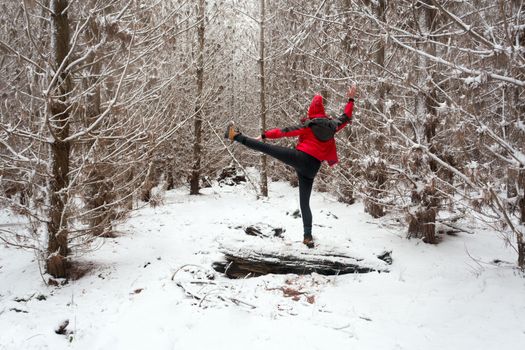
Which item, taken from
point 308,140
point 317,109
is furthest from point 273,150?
point 317,109

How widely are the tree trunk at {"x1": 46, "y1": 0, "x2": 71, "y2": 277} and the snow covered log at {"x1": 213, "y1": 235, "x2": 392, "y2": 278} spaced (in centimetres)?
208

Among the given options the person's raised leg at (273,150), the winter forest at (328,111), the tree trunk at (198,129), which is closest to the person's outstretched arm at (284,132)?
the person's raised leg at (273,150)

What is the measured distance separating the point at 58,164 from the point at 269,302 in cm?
332

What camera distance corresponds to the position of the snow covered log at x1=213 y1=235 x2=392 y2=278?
16.6ft

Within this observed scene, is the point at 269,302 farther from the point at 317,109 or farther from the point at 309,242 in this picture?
the point at 317,109

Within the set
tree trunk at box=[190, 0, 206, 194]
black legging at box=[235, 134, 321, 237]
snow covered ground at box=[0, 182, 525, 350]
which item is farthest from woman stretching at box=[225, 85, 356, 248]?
tree trunk at box=[190, 0, 206, 194]

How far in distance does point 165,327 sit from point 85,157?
7.64 ft

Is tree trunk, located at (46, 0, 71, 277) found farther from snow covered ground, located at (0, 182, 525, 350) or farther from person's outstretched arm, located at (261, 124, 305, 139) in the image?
person's outstretched arm, located at (261, 124, 305, 139)

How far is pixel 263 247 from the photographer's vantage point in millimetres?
5348

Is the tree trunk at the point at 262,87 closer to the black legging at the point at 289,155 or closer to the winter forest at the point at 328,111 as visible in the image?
the winter forest at the point at 328,111

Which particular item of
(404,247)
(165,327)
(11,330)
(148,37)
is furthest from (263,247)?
(148,37)

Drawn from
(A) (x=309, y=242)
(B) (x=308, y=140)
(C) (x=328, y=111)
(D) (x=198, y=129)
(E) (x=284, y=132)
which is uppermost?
(C) (x=328, y=111)

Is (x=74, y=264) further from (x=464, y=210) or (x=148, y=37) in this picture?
(x=464, y=210)

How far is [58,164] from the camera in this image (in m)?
4.69
